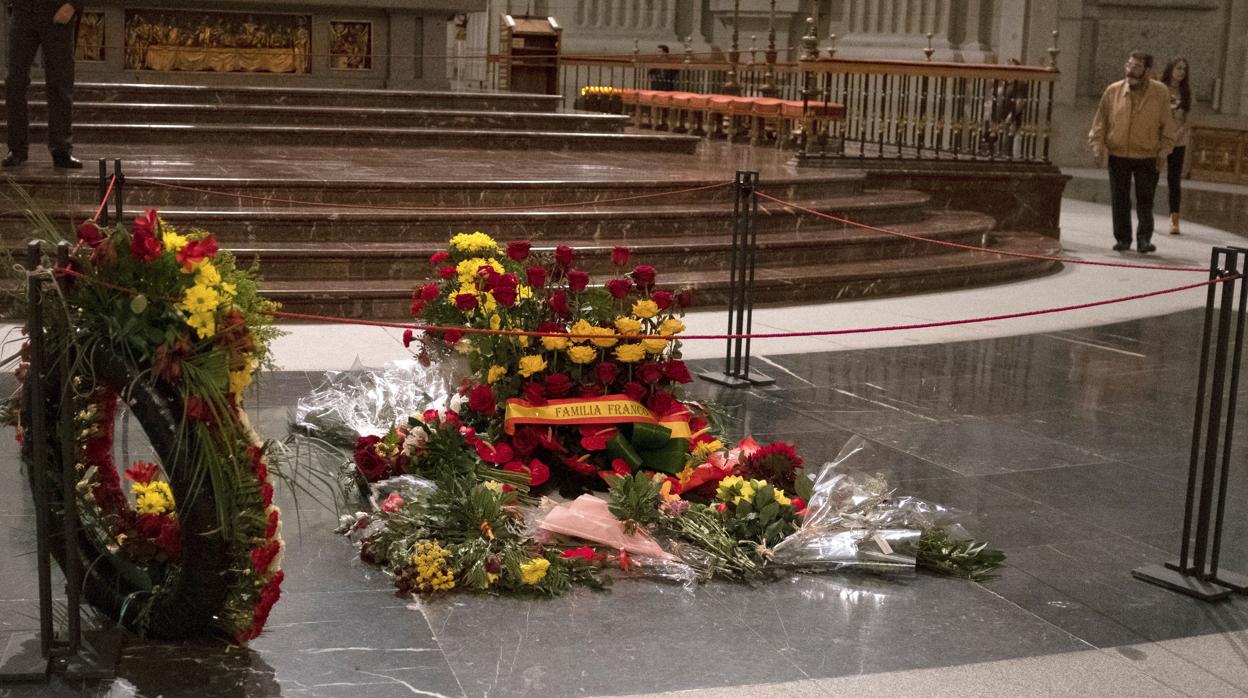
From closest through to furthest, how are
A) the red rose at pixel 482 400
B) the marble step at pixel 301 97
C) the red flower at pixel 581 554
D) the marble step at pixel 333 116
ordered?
the red flower at pixel 581 554
the red rose at pixel 482 400
the marble step at pixel 333 116
the marble step at pixel 301 97

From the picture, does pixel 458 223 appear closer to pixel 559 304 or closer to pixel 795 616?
pixel 559 304

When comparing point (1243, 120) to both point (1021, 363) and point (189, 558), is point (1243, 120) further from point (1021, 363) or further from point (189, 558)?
point (189, 558)

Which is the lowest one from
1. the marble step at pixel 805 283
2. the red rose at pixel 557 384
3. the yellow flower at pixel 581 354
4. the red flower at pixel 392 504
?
the red flower at pixel 392 504

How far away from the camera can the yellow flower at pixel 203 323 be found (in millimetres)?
3719

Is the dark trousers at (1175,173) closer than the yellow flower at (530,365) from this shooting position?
No

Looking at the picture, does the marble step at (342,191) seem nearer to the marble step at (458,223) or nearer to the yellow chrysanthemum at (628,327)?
the marble step at (458,223)

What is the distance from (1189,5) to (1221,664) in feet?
65.8

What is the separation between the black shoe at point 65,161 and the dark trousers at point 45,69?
4cm

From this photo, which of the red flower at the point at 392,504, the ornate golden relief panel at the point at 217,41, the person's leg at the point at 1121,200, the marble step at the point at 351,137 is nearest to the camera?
the red flower at the point at 392,504

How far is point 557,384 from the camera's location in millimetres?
5453

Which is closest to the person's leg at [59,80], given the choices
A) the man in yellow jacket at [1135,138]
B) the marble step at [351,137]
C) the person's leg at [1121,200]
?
the marble step at [351,137]

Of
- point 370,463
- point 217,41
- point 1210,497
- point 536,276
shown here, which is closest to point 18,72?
point 217,41

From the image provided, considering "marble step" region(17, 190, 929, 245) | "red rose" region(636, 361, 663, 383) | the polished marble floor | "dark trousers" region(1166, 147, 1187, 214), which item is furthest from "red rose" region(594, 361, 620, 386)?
"dark trousers" region(1166, 147, 1187, 214)

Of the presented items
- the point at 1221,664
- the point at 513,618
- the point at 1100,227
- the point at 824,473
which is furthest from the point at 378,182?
the point at 1100,227
